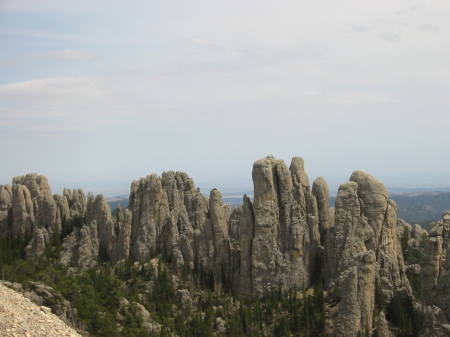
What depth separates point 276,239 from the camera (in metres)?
59.6

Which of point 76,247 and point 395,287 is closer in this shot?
point 395,287

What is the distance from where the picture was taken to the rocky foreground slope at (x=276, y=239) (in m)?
48.8

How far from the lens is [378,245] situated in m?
55.3

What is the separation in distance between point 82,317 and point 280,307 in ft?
58.0

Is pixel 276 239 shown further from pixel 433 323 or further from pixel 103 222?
pixel 103 222

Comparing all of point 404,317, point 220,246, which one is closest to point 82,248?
point 220,246

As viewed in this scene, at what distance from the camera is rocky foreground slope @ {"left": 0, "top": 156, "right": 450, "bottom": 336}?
160 feet

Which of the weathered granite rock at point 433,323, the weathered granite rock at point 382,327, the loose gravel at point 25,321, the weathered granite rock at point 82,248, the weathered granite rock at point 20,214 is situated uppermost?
the weathered granite rock at point 20,214

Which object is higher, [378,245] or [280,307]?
[378,245]

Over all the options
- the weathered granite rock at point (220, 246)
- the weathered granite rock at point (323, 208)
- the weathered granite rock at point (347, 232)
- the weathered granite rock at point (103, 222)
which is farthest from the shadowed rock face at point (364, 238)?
the weathered granite rock at point (103, 222)

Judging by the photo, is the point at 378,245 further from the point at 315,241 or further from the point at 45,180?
the point at 45,180

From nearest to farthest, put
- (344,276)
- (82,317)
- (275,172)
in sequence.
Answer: (82,317) < (344,276) < (275,172)

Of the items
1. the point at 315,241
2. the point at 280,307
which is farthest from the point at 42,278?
the point at 315,241

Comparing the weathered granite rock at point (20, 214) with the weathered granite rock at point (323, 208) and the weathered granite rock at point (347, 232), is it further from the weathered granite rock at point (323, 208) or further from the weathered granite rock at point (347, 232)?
the weathered granite rock at point (347, 232)
